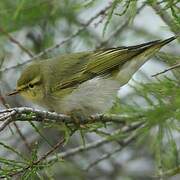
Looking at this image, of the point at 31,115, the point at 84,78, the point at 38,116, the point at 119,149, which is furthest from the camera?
the point at 119,149

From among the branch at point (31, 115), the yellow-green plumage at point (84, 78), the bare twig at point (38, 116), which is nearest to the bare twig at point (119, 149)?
the yellow-green plumage at point (84, 78)

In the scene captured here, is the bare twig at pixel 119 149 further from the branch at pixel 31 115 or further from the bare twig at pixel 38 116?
the branch at pixel 31 115

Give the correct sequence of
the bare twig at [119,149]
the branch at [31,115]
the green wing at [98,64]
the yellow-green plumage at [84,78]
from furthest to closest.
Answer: the bare twig at [119,149] < the green wing at [98,64] < the yellow-green plumage at [84,78] < the branch at [31,115]

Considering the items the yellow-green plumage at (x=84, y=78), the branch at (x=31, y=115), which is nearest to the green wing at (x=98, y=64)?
the yellow-green plumage at (x=84, y=78)

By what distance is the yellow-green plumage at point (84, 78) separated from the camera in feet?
14.3

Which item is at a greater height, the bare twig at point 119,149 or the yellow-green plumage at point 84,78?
the yellow-green plumage at point 84,78

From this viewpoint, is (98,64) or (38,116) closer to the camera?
(38,116)

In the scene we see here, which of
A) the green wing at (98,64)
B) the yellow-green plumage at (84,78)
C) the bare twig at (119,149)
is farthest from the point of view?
the bare twig at (119,149)

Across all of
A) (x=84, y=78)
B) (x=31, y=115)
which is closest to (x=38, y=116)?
(x=31, y=115)

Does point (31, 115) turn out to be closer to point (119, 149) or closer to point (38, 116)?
point (38, 116)

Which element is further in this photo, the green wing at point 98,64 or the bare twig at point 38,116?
the green wing at point 98,64

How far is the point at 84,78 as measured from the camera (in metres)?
4.58

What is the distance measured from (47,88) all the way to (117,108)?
571 mm

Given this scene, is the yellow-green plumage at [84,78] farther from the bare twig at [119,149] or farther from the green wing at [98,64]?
the bare twig at [119,149]
